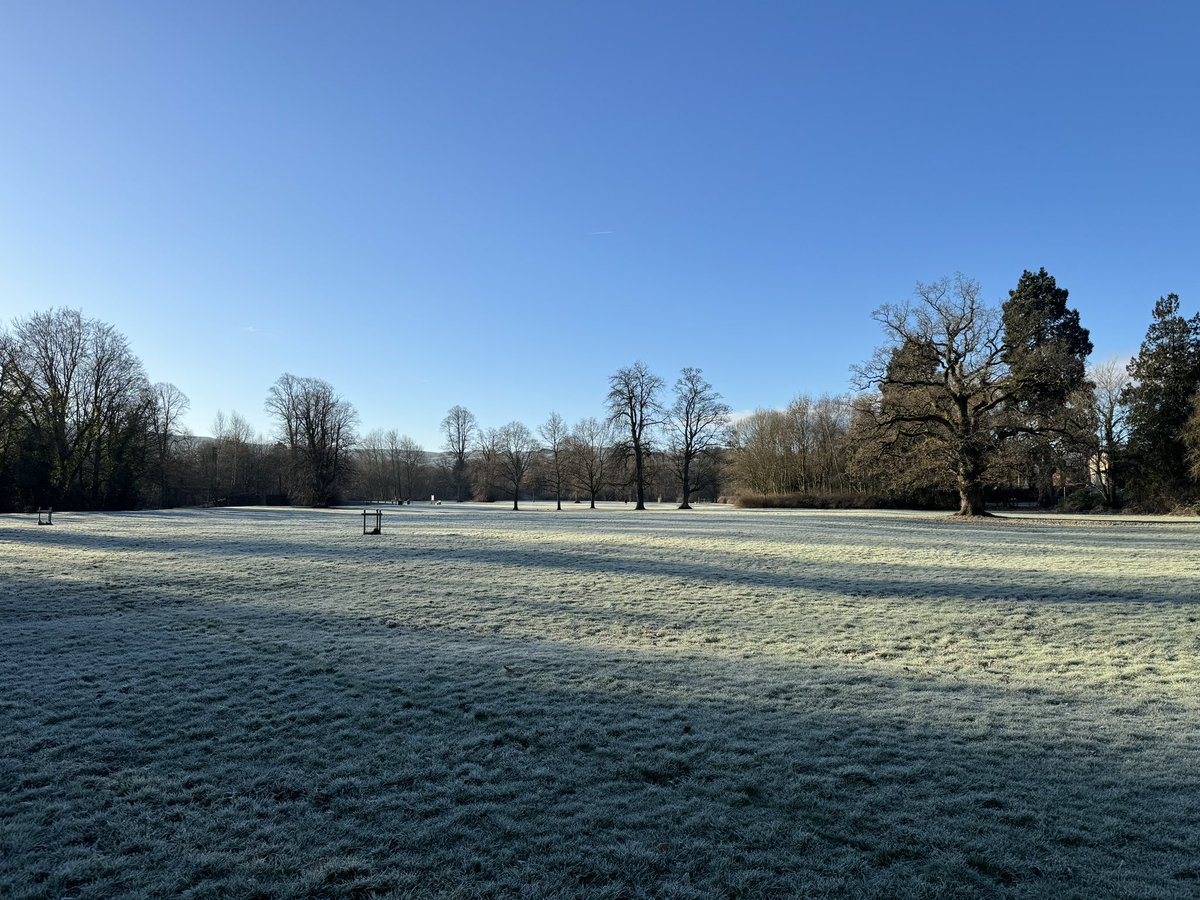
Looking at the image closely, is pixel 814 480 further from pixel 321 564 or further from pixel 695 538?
pixel 321 564

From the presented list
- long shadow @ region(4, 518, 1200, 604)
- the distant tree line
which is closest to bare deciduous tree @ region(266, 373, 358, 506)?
the distant tree line

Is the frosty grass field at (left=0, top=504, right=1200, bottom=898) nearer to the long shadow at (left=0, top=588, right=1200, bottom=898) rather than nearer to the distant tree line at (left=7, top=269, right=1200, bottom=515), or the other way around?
the long shadow at (left=0, top=588, right=1200, bottom=898)

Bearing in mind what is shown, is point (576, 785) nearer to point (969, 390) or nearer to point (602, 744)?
point (602, 744)

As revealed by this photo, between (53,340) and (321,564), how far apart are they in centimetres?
4808

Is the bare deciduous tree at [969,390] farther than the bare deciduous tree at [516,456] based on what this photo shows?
No

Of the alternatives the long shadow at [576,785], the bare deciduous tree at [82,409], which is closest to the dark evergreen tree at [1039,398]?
the long shadow at [576,785]

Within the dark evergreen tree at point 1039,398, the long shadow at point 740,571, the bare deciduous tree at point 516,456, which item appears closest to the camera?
the long shadow at point 740,571

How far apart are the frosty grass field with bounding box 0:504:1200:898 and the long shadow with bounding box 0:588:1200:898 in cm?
2

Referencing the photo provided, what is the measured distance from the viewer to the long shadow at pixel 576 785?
11.1 ft

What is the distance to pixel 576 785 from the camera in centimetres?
439

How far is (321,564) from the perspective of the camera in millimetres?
16578

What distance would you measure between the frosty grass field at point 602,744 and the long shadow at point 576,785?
25 mm

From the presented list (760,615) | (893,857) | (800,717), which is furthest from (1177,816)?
(760,615)

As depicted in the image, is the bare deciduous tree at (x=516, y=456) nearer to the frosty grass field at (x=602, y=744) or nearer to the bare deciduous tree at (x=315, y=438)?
the bare deciduous tree at (x=315, y=438)
